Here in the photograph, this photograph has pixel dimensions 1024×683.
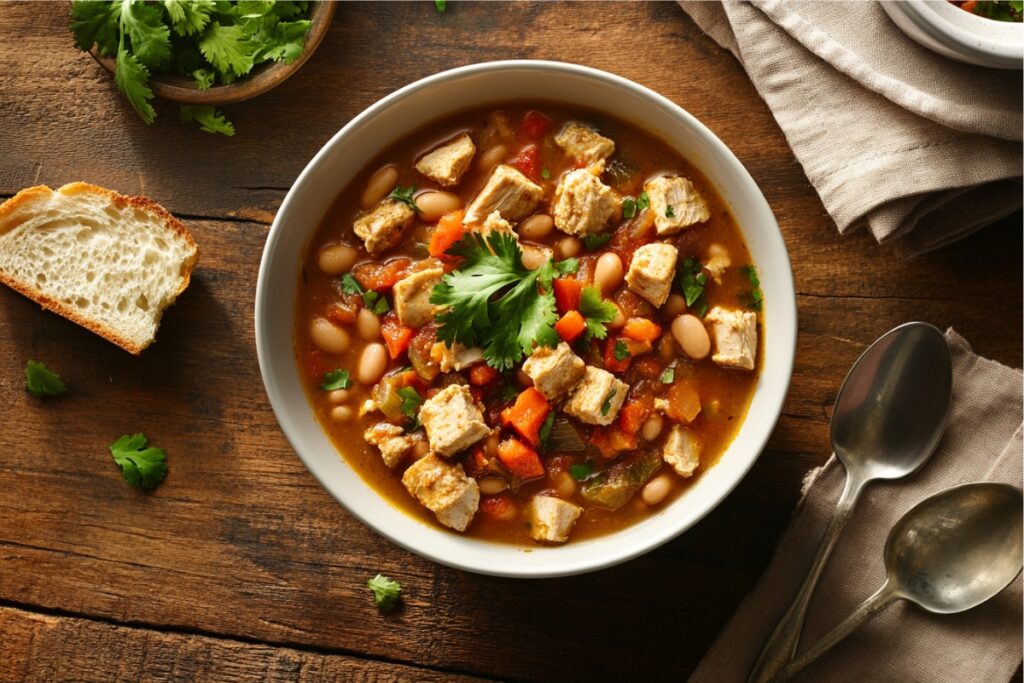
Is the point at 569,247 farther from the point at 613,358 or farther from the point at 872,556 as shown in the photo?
the point at 872,556

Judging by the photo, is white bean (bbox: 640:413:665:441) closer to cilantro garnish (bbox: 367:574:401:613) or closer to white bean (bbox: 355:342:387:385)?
white bean (bbox: 355:342:387:385)

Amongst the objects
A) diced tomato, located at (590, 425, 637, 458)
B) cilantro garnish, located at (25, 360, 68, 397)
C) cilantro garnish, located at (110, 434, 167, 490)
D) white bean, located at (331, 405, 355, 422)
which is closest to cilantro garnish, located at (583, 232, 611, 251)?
diced tomato, located at (590, 425, 637, 458)

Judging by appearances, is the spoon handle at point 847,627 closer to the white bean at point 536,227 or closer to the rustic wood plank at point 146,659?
the rustic wood plank at point 146,659

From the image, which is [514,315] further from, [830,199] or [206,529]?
[206,529]

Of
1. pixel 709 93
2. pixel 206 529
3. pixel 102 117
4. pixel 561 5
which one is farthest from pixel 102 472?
pixel 709 93

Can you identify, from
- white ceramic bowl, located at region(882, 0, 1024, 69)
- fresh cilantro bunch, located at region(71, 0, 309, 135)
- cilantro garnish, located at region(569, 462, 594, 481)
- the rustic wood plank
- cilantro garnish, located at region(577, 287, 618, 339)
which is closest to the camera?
white ceramic bowl, located at region(882, 0, 1024, 69)
